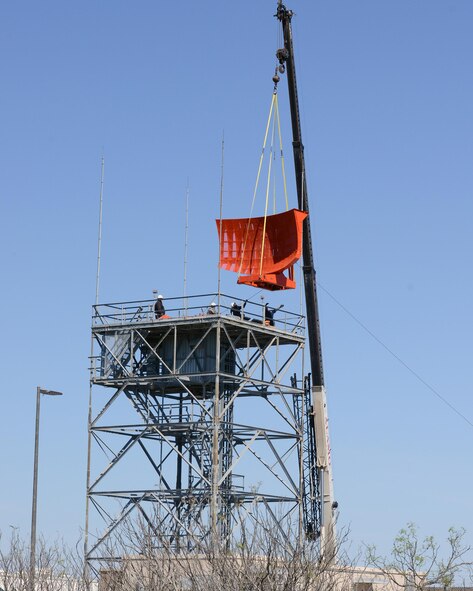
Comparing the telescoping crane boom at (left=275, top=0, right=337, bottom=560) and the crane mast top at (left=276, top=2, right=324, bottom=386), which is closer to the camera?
the telescoping crane boom at (left=275, top=0, right=337, bottom=560)

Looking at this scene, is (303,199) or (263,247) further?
(303,199)

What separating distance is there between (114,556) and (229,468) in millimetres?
6804

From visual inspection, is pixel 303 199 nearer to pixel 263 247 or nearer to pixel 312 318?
pixel 263 247

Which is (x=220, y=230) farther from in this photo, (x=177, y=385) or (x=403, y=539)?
(x=403, y=539)

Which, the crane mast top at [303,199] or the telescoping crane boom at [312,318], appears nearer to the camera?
the telescoping crane boom at [312,318]

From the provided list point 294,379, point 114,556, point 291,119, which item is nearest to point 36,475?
point 114,556

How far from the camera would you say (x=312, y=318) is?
72.7 metres

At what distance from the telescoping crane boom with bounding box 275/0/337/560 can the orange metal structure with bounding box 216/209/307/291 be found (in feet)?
3.54

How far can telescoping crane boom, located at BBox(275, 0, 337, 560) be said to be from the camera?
71188 millimetres

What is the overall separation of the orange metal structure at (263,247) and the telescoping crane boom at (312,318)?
108 cm

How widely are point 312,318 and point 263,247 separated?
4.28 m

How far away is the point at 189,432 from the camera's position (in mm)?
69562

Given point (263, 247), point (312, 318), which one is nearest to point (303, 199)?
point (263, 247)

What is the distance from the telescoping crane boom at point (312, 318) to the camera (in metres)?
71.2
